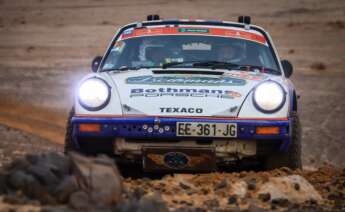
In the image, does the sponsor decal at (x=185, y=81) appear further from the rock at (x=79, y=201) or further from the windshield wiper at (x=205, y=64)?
the rock at (x=79, y=201)

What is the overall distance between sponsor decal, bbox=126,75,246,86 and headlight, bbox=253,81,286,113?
24 centimetres

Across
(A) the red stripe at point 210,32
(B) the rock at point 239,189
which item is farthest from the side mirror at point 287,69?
(B) the rock at point 239,189

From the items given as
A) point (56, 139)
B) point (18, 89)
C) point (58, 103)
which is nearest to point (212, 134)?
point (56, 139)

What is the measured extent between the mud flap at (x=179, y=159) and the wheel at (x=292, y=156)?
0.63 meters

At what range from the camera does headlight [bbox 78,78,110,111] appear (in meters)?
8.22

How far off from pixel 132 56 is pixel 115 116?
1.56 meters

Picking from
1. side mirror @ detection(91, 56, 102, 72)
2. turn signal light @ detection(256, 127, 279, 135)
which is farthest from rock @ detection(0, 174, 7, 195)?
side mirror @ detection(91, 56, 102, 72)

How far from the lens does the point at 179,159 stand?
8.10 metres

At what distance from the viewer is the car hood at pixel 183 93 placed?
26.6 feet

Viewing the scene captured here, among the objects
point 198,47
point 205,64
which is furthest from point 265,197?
point 198,47

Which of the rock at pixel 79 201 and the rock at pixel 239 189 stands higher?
the rock at pixel 79 201

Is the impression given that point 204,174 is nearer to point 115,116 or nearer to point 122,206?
point 115,116

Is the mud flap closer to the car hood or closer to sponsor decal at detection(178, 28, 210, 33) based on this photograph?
the car hood

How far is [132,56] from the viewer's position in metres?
9.61
